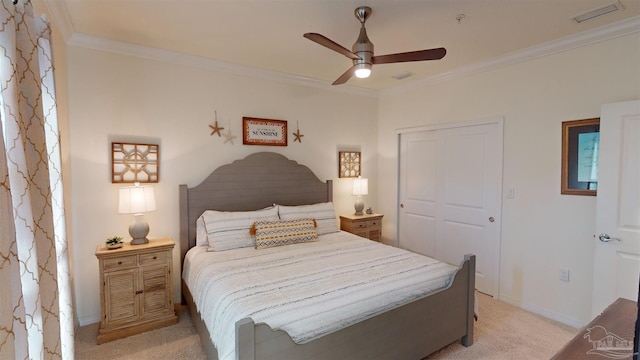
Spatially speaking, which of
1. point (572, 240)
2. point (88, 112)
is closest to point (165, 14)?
point (88, 112)

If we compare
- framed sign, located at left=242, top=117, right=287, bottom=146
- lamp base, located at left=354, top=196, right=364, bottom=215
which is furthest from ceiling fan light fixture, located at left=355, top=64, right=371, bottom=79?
lamp base, located at left=354, top=196, right=364, bottom=215

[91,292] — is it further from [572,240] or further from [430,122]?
[572,240]

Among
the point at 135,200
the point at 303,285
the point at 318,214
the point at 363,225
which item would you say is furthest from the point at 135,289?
the point at 363,225

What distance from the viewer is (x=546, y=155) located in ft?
9.84

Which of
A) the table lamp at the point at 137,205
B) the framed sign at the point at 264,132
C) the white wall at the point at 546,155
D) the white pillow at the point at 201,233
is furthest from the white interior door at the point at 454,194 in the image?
the table lamp at the point at 137,205

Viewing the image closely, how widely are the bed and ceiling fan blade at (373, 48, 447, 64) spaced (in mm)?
1581

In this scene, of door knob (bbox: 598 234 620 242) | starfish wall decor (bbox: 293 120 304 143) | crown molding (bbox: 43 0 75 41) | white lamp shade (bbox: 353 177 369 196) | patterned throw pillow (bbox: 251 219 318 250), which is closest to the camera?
crown molding (bbox: 43 0 75 41)

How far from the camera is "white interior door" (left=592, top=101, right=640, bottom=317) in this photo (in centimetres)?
239

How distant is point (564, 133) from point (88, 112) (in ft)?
14.5

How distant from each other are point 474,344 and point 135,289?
293 centimetres

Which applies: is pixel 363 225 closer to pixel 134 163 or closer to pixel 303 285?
pixel 303 285

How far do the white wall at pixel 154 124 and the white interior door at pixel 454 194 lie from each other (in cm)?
150

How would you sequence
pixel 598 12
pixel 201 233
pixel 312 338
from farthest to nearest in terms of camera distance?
pixel 201 233 → pixel 598 12 → pixel 312 338

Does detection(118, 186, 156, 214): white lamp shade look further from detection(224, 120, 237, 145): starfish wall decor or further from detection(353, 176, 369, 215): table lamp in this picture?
detection(353, 176, 369, 215): table lamp
